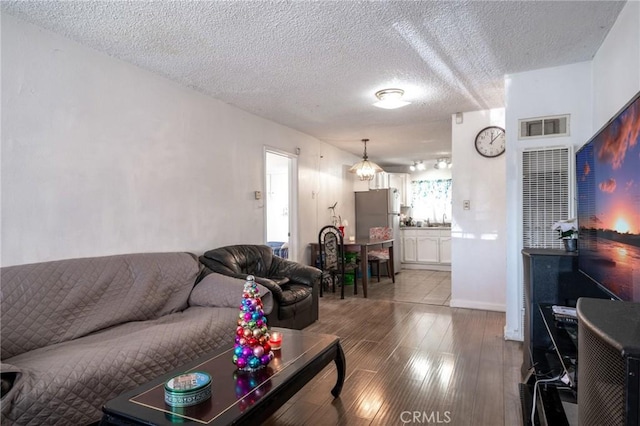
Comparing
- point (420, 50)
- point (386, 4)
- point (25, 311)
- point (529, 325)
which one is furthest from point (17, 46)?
point (529, 325)

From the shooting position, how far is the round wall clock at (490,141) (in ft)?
14.1

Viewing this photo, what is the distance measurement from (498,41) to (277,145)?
2980 millimetres

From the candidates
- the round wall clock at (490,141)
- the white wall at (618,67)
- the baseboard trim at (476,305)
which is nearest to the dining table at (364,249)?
the baseboard trim at (476,305)

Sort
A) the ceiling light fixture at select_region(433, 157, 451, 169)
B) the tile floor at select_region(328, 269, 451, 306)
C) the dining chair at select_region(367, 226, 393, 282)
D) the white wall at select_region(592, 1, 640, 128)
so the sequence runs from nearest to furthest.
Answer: the white wall at select_region(592, 1, 640, 128) < the tile floor at select_region(328, 269, 451, 306) < the dining chair at select_region(367, 226, 393, 282) < the ceiling light fixture at select_region(433, 157, 451, 169)

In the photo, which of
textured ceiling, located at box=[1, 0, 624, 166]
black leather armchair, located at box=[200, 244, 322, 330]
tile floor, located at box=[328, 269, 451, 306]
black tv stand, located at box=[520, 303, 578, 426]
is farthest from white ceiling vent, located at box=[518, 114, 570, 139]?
black leather armchair, located at box=[200, 244, 322, 330]

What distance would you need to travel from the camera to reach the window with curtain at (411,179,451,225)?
824 centimetres

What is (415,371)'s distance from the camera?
2658 mm

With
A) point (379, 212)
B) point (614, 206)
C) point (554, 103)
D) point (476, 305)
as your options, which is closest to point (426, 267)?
point (379, 212)

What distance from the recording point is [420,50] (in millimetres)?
2734

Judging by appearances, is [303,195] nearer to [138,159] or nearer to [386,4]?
[138,159]

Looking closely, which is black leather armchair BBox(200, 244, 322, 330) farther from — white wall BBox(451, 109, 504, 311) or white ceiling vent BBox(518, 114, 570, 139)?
white ceiling vent BBox(518, 114, 570, 139)

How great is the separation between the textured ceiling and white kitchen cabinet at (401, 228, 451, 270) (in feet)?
12.2

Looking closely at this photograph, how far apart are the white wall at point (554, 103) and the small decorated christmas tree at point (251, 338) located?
2544 millimetres

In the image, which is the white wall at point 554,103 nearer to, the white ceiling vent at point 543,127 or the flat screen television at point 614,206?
the white ceiling vent at point 543,127
